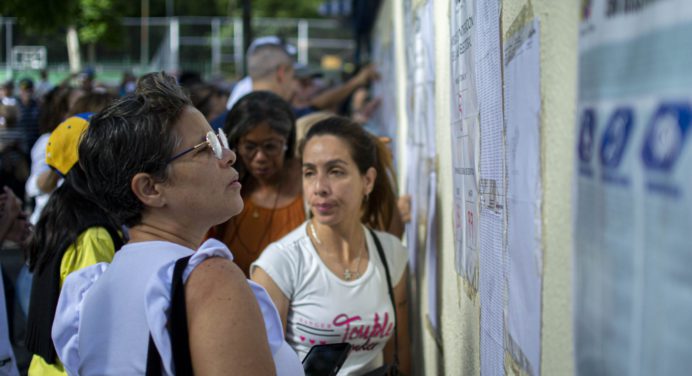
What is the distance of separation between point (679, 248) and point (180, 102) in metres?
1.35

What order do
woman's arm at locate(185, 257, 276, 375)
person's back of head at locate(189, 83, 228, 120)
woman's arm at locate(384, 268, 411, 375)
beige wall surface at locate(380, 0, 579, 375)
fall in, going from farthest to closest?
person's back of head at locate(189, 83, 228, 120) → woman's arm at locate(384, 268, 411, 375) → woman's arm at locate(185, 257, 276, 375) → beige wall surface at locate(380, 0, 579, 375)

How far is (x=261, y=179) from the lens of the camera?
3.87 meters

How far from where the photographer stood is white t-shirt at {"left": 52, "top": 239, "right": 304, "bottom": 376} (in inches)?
65.5

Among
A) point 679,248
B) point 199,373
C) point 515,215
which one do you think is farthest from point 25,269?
point 679,248

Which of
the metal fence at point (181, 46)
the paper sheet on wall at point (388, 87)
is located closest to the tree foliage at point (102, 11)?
the metal fence at point (181, 46)

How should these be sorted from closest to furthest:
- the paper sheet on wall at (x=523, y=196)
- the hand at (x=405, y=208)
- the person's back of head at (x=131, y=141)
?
the paper sheet on wall at (x=523, y=196)
the person's back of head at (x=131, y=141)
the hand at (x=405, y=208)

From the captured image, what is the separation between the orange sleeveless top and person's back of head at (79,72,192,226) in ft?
5.63

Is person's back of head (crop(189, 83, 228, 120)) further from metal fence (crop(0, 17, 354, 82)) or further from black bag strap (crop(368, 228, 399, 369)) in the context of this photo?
metal fence (crop(0, 17, 354, 82))

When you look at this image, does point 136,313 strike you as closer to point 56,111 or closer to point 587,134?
point 587,134

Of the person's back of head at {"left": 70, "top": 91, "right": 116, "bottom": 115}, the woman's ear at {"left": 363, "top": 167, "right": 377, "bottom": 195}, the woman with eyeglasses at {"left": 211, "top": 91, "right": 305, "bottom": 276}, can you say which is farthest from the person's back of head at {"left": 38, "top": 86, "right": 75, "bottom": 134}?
the woman's ear at {"left": 363, "top": 167, "right": 377, "bottom": 195}

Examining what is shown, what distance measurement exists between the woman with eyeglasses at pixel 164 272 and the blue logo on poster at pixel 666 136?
974 mm

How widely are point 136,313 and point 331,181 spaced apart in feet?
5.56

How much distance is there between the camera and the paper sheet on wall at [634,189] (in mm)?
838

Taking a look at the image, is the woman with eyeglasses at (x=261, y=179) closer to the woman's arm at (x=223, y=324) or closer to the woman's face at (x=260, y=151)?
the woman's face at (x=260, y=151)
